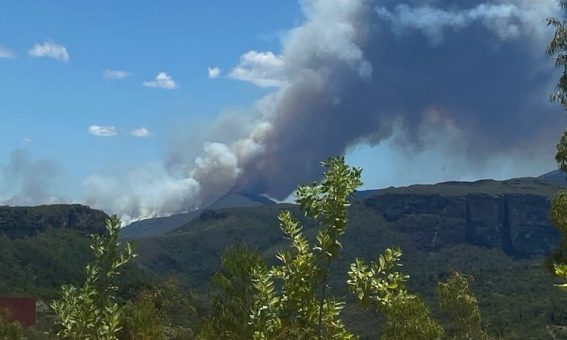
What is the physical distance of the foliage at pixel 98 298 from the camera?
14.4m

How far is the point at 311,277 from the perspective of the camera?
44.0ft

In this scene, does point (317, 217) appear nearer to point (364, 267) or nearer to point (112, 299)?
point (364, 267)

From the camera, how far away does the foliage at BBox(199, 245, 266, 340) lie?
15.7 m

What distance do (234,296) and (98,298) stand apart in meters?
2.85

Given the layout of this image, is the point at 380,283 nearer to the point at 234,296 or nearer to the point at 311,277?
the point at 311,277

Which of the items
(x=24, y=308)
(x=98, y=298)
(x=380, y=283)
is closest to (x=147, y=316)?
(x=98, y=298)

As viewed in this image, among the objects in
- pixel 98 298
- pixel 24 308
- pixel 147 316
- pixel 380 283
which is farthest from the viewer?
pixel 24 308

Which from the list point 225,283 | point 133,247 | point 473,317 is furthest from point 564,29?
point 473,317

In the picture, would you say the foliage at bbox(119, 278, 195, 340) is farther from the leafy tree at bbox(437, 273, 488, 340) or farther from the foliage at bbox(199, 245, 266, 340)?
the leafy tree at bbox(437, 273, 488, 340)

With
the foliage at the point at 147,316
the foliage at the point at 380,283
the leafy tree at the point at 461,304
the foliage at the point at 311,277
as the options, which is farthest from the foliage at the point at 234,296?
the leafy tree at the point at 461,304

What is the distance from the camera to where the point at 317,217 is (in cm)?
1323

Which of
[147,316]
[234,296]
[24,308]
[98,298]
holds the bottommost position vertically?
[24,308]

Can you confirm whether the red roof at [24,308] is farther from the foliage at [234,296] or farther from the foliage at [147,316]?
the foliage at [234,296]

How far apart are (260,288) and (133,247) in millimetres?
3128
